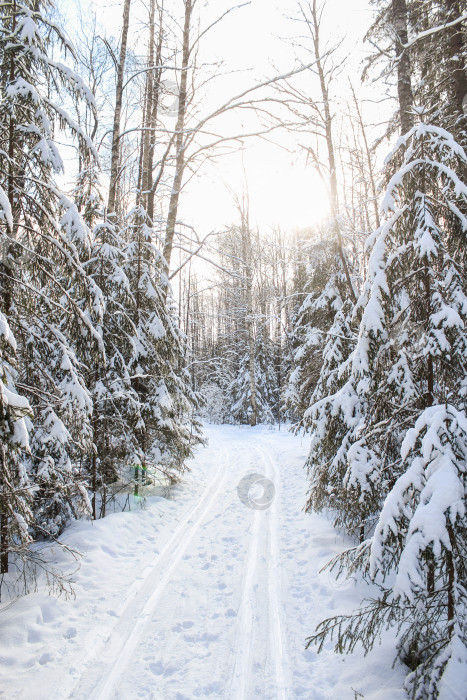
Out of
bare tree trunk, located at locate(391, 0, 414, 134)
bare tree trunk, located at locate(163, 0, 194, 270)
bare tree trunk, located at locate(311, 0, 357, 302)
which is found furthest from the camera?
bare tree trunk, located at locate(163, 0, 194, 270)

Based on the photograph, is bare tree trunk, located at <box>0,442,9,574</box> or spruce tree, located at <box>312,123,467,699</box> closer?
spruce tree, located at <box>312,123,467,699</box>

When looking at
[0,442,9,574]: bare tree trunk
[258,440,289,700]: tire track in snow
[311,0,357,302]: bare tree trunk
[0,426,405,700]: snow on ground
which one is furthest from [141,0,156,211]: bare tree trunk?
[258,440,289,700]: tire track in snow

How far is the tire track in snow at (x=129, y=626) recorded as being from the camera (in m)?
3.27

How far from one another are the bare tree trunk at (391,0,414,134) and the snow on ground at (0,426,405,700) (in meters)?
6.70

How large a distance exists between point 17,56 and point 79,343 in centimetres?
386

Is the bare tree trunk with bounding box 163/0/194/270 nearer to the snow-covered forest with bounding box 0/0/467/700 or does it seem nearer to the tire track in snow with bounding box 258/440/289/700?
the snow-covered forest with bounding box 0/0/467/700

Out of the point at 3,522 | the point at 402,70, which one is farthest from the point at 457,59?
the point at 3,522

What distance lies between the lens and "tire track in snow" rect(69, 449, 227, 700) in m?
3.27

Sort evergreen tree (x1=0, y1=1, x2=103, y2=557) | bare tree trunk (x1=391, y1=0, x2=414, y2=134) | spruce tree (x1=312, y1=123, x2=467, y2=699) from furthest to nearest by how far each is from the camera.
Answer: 1. bare tree trunk (x1=391, y1=0, x2=414, y2=134)
2. evergreen tree (x1=0, y1=1, x2=103, y2=557)
3. spruce tree (x1=312, y1=123, x2=467, y2=699)

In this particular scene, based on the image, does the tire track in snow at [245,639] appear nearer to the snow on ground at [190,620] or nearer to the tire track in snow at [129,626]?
the snow on ground at [190,620]

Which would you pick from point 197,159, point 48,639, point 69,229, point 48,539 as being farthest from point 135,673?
point 197,159

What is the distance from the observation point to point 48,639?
12.5 feet

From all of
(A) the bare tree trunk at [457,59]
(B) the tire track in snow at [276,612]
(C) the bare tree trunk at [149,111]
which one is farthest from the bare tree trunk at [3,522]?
(A) the bare tree trunk at [457,59]

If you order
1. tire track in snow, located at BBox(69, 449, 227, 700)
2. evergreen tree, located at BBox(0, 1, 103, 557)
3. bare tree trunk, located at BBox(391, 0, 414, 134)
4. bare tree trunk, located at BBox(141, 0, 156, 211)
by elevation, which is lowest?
tire track in snow, located at BBox(69, 449, 227, 700)
